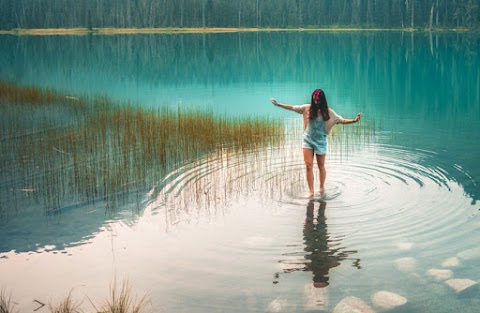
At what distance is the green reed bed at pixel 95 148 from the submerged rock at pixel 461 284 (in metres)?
6.45

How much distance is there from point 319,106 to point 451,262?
3.86 metres

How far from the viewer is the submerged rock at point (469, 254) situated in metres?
8.52

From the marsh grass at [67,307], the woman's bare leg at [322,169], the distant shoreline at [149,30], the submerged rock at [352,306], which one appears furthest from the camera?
the distant shoreline at [149,30]

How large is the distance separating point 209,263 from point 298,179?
4.75 m

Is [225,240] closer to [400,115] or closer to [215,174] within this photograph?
[215,174]

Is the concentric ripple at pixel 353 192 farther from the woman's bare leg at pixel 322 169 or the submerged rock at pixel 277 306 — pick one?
the submerged rock at pixel 277 306

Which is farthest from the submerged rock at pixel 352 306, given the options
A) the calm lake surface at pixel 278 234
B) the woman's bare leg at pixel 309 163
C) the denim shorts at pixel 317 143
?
the denim shorts at pixel 317 143

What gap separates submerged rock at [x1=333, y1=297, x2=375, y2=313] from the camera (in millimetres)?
7027

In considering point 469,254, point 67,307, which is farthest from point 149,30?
point 67,307

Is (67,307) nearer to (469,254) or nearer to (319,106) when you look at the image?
(469,254)

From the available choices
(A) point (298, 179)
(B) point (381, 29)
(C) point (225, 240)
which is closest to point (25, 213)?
(C) point (225, 240)

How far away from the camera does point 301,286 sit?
7.73m

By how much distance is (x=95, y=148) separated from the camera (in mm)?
15633

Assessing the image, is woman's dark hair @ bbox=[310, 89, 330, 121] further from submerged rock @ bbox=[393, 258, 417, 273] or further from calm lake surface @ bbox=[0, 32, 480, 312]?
submerged rock @ bbox=[393, 258, 417, 273]
